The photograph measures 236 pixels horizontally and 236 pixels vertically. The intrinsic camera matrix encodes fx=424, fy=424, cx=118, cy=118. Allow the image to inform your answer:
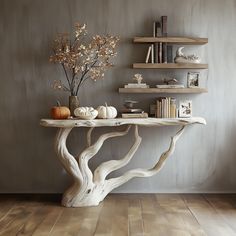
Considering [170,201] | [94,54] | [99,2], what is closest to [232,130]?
[170,201]

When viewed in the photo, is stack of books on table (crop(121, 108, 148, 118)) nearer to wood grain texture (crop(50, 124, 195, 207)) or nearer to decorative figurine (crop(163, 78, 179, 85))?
wood grain texture (crop(50, 124, 195, 207))

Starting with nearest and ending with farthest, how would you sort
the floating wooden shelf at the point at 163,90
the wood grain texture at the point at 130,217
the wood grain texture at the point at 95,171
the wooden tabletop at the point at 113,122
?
the wood grain texture at the point at 130,217, the wooden tabletop at the point at 113,122, the wood grain texture at the point at 95,171, the floating wooden shelf at the point at 163,90

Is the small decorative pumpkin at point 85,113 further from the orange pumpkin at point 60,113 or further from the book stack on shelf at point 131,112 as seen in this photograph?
the book stack on shelf at point 131,112

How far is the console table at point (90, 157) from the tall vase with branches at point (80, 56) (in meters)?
0.44

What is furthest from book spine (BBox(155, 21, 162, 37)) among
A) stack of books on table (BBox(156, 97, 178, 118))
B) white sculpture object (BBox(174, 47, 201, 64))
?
stack of books on table (BBox(156, 97, 178, 118))

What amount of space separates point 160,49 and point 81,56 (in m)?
0.87

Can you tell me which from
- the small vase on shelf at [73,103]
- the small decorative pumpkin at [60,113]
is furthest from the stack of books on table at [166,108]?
the small decorative pumpkin at [60,113]

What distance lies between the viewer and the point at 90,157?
436 centimetres

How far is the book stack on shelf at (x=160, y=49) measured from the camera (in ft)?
15.1

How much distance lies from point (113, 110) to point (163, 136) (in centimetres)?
78

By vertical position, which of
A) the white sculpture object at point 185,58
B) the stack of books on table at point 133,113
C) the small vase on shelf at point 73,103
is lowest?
the stack of books on table at point 133,113

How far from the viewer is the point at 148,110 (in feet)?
15.7

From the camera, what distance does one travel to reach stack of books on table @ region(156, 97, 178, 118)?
453 centimetres

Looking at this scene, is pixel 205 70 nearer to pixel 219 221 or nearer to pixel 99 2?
pixel 99 2
